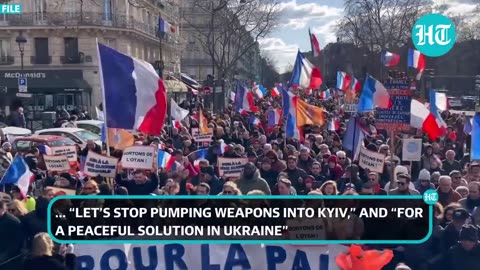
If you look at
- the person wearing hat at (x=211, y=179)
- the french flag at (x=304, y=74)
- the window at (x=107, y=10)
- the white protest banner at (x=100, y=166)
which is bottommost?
the person wearing hat at (x=211, y=179)

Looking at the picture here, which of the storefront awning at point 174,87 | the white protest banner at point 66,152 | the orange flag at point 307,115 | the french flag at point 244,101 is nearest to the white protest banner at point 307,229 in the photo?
the white protest banner at point 66,152

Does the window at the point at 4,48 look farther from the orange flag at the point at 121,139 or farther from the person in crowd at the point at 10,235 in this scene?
the person in crowd at the point at 10,235

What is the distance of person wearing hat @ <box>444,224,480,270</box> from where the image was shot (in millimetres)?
5320

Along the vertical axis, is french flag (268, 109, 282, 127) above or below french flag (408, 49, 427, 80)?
below

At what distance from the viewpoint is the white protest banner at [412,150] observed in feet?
32.2

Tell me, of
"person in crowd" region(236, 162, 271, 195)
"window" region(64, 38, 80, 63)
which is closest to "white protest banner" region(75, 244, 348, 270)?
"person in crowd" region(236, 162, 271, 195)

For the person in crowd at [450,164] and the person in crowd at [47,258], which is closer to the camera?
the person in crowd at [47,258]

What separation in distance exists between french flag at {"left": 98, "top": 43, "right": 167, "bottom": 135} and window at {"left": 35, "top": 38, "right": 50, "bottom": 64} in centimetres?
3306

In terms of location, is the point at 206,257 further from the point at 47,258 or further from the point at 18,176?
the point at 18,176

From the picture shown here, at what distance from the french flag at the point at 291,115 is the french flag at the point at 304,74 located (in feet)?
10.5

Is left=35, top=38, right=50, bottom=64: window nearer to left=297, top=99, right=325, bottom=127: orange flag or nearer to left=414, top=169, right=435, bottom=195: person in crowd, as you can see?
left=297, top=99, right=325, bottom=127: orange flag

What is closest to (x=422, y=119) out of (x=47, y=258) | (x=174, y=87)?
(x=47, y=258)

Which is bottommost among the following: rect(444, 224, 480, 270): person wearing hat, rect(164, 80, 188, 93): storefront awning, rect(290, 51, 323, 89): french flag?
rect(444, 224, 480, 270): person wearing hat

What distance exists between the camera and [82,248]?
485cm
